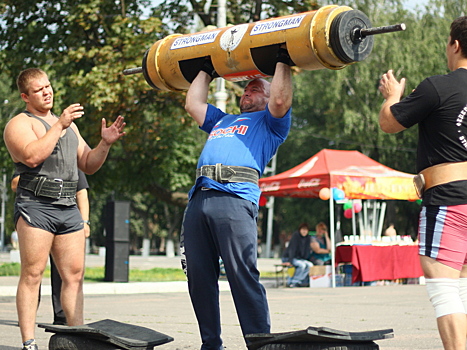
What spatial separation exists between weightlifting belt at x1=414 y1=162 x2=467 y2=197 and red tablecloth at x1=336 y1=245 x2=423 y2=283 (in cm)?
1169

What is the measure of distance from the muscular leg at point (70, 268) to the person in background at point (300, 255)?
439 inches

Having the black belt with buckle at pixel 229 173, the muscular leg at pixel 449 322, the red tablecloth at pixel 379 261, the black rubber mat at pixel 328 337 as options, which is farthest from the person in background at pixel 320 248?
the black rubber mat at pixel 328 337

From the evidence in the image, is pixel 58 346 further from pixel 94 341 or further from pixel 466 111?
pixel 466 111

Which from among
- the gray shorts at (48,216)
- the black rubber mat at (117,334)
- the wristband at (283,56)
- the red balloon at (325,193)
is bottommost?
the black rubber mat at (117,334)

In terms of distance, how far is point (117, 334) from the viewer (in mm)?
4199

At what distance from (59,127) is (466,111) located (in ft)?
8.60

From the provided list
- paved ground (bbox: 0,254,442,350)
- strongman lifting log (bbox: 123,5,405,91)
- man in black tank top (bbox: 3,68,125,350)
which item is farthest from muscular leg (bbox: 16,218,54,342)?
strongman lifting log (bbox: 123,5,405,91)

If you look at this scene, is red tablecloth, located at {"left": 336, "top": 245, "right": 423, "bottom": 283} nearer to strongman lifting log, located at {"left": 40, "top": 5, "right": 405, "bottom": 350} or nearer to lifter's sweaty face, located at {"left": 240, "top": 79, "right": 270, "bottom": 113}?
strongman lifting log, located at {"left": 40, "top": 5, "right": 405, "bottom": 350}

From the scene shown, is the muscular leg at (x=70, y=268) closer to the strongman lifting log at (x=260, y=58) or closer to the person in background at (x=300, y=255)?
the strongman lifting log at (x=260, y=58)

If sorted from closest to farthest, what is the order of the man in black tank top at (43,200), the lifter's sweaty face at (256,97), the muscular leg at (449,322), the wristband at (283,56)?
the muscular leg at (449,322)
the wristband at (283,56)
the lifter's sweaty face at (256,97)
the man in black tank top at (43,200)

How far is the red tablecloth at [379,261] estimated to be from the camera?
623 inches

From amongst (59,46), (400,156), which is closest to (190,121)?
(59,46)

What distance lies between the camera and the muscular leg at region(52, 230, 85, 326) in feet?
16.6

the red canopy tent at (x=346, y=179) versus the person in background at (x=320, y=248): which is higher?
the red canopy tent at (x=346, y=179)
